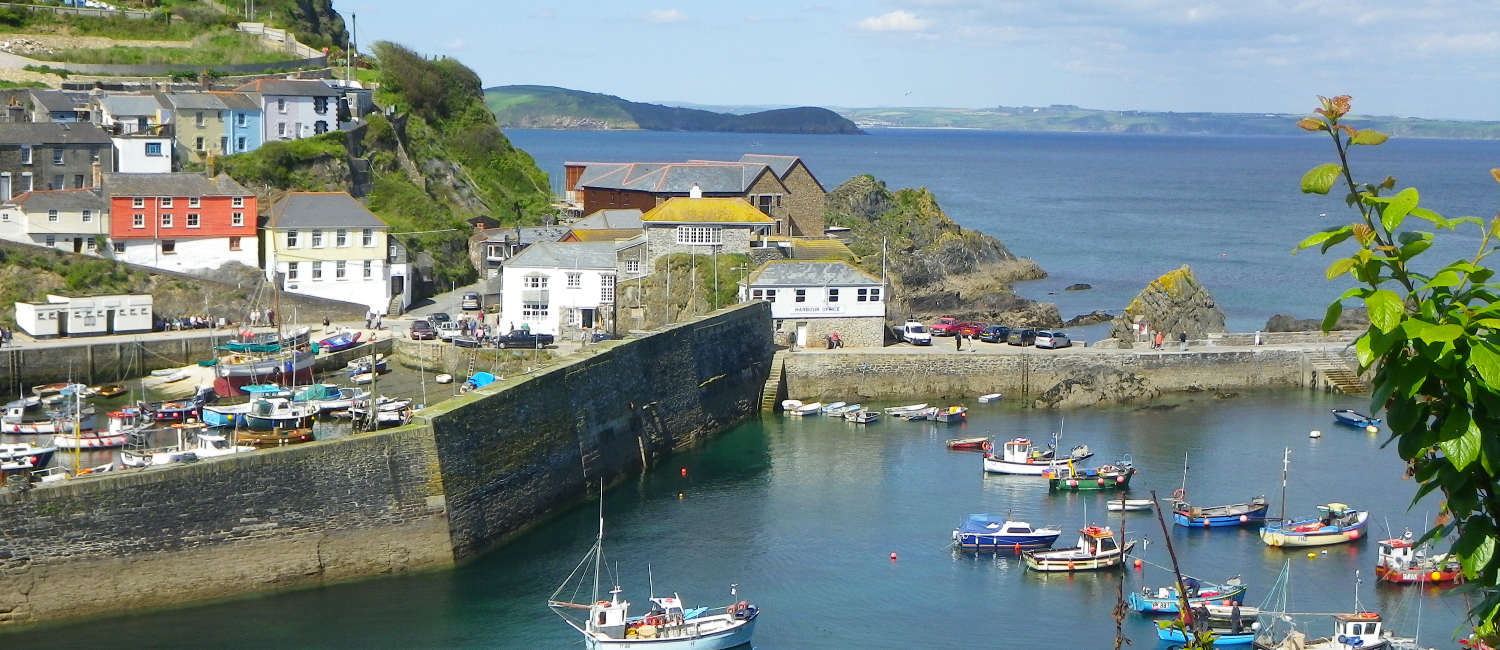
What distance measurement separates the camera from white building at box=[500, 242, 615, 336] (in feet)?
149

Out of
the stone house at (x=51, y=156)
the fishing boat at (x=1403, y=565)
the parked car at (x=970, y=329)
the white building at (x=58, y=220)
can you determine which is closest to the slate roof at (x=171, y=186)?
the white building at (x=58, y=220)

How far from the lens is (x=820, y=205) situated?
5909 cm

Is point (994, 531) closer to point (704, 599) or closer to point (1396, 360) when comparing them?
point (704, 599)

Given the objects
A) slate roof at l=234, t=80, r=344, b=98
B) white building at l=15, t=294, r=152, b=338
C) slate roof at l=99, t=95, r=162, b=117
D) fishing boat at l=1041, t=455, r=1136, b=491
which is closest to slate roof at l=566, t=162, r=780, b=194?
slate roof at l=234, t=80, r=344, b=98

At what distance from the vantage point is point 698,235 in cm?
4956

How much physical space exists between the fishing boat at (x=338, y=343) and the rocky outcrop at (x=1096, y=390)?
20.4 m

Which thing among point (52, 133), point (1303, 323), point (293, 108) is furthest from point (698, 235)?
point (1303, 323)

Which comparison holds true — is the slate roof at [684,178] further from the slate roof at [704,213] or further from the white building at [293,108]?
the white building at [293,108]

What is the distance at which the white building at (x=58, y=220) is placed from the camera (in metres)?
46.0

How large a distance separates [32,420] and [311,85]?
82.3 feet

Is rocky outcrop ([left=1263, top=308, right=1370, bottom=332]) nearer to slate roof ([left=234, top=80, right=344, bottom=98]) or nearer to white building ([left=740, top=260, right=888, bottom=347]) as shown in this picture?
white building ([left=740, top=260, right=888, bottom=347])

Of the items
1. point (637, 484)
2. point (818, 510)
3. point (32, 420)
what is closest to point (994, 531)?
point (818, 510)

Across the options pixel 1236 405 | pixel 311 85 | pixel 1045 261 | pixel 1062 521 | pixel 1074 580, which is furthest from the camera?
pixel 1045 261

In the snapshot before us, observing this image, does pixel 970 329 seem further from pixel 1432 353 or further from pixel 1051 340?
pixel 1432 353
